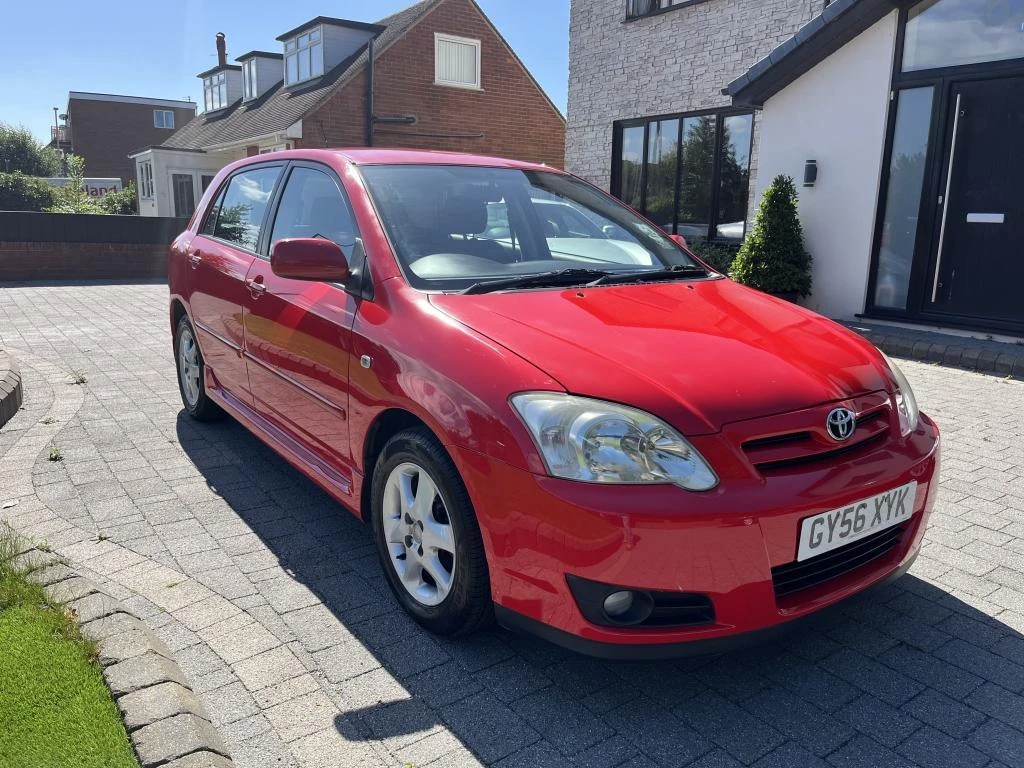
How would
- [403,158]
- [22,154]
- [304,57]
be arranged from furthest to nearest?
1. [22,154]
2. [304,57]
3. [403,158]

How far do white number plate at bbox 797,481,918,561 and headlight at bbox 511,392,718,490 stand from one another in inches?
14.6

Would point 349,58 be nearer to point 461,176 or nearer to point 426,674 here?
point 461,176

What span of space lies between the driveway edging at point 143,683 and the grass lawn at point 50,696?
37 mm

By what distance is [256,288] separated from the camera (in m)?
4.05

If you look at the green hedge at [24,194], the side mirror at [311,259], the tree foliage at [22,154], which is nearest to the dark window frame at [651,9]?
the side mirror at [311,259]

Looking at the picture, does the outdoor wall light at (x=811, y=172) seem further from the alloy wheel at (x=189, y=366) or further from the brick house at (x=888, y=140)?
the alloy wheel at (x=189, y=366)

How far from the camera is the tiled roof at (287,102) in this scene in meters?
22.0

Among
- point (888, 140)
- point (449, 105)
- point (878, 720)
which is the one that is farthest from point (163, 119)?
point (878, 720)

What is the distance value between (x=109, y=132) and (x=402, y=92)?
3796 cm

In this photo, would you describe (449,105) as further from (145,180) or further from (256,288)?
(256,288)

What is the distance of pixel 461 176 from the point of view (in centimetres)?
384

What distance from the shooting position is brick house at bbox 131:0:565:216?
22000mm

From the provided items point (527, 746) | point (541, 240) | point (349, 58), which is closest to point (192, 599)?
point (527, 746)

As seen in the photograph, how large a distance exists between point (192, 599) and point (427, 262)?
1622 mm
